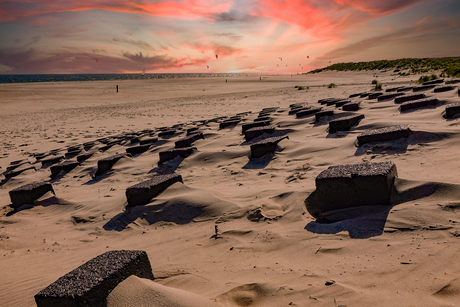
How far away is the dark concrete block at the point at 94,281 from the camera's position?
168 cm

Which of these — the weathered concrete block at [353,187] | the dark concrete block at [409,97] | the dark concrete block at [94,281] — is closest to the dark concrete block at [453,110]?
the dark concrete block at [409,97]

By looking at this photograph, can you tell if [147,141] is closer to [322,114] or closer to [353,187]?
[322,114]

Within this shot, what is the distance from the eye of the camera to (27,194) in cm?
424

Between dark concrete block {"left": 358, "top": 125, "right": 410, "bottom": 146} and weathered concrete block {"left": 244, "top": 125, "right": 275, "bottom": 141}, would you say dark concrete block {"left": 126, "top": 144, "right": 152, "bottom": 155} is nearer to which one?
weathered concrete block {"left": 244, "top": 125, "right": 275, "bottom": 141}

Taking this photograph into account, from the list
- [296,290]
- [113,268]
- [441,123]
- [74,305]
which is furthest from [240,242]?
[441,123]

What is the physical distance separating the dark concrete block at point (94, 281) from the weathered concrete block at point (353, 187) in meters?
1.44

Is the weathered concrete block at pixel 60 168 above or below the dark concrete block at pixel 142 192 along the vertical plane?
below

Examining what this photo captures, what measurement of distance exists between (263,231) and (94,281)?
1233 mm

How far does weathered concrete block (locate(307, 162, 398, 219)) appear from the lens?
235cm

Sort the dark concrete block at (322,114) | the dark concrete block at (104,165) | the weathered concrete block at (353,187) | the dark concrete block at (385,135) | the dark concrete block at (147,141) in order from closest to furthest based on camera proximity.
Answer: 1. the weathered concrete block at (353,187)
2. the dark concrete block at (385,135)
3. the dark concrete block at (104,165)
4. the dark concrete block at (322,114)
5. the dark concrete block at (147,141)

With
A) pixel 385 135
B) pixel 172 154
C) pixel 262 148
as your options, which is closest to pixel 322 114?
pixel 262 148

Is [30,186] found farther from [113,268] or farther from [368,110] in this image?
[368,110]

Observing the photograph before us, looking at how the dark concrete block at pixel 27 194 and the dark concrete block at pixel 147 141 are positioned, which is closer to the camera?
the dark concrete block at pixel 27 194

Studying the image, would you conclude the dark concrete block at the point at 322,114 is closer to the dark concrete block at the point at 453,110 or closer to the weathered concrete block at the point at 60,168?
the dark concrete block at the point at 453,110
